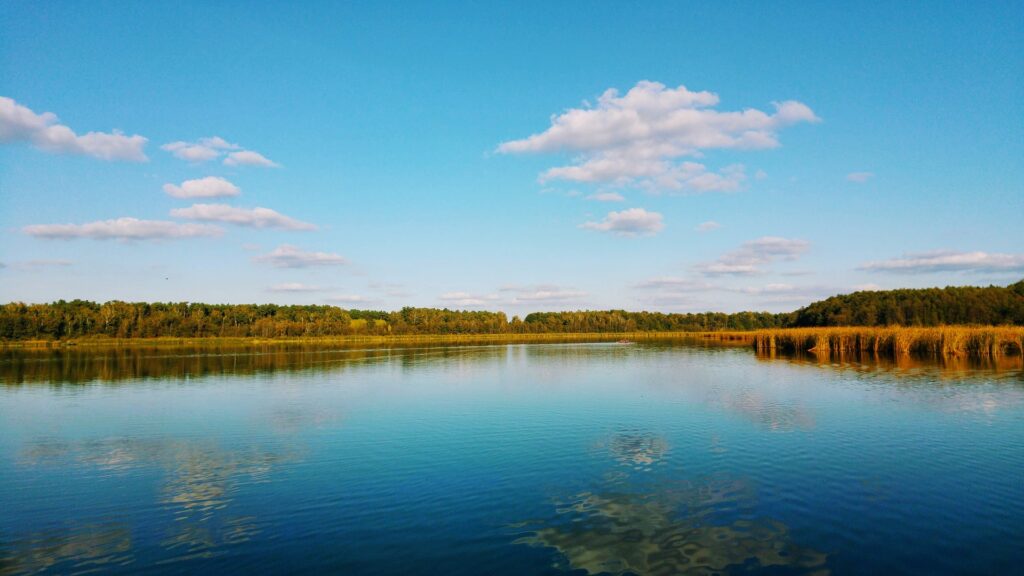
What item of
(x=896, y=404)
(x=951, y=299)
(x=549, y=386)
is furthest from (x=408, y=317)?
(x=896, y=404)

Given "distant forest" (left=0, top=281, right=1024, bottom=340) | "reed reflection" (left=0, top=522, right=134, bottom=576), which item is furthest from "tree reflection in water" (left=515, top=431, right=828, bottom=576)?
"distant forest" (left=0, top=281, right=1024, bottom=340)

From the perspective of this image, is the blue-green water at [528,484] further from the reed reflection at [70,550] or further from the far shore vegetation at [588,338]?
the far shore vegetation at [588,338]

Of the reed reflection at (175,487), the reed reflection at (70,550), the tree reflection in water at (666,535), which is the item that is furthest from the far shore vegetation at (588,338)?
the reed reflection at (70,550)

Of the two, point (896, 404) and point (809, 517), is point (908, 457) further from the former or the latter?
point (896, 404)

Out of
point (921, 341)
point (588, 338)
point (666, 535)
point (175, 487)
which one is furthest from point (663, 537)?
point (588, 338)

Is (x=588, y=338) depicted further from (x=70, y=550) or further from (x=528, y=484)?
(x=70, y=550)

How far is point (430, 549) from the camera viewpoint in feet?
33.9

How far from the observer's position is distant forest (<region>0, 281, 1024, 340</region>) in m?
88.6

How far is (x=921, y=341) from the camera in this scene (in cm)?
5097

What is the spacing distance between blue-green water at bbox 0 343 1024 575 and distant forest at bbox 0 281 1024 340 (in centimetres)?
6870

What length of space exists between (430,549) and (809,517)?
26.0 ft

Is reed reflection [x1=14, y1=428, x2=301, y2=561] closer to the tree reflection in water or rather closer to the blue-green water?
the blue-green water

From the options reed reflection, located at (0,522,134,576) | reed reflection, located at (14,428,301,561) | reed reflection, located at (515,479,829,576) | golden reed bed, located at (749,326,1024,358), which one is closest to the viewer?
reed reflection, located at (515,479,829,576)

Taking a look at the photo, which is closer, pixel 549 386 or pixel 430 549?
pixel 430 549
